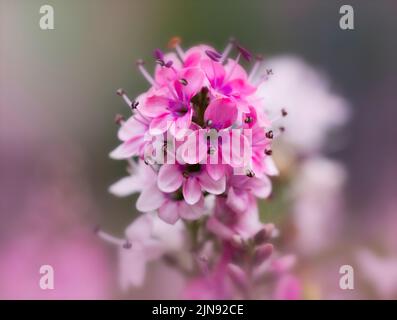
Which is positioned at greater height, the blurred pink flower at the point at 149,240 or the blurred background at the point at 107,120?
the blurred background at the point at 107,120

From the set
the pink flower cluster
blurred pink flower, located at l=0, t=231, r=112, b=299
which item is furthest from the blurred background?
the pink flower cluster

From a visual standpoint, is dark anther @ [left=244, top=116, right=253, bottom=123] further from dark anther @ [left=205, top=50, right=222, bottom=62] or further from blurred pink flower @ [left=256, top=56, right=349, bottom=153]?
blurred pink flower @ [left=256, top=56, right=349, bottom=153]

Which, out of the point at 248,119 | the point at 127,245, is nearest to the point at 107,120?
the point at 127,245

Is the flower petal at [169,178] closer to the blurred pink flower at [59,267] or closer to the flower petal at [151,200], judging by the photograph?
the flower petal at [151,200]

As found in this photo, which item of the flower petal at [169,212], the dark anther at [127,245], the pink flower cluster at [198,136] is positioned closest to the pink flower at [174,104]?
the pink flower cluster at [198,136]
